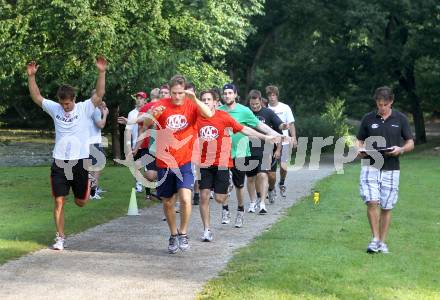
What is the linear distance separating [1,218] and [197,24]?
2006cm

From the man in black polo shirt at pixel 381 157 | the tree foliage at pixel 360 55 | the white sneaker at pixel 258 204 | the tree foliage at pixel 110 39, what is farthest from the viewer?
the tree foliage at pixel 360 55

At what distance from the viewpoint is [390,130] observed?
10.8 metres

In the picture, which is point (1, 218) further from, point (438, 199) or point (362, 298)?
point (438, 199)

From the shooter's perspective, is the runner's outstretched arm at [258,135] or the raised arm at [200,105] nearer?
the raised arm at [200,105]

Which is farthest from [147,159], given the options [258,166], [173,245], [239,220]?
[173,245]

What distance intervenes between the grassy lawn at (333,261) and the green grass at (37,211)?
9.25ft

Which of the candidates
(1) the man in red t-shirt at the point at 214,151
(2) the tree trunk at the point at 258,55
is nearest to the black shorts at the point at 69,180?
(1) the man in red t-shirt at the point at 214,151

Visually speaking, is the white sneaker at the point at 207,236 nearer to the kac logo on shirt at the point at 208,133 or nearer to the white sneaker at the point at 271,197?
the kac logo on shirt at the point at 208,133

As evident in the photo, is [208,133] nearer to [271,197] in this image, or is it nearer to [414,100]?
[271,197]

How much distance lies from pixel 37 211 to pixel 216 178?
416 cm

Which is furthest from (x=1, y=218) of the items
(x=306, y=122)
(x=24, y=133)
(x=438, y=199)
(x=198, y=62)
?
(x=24, y=133)

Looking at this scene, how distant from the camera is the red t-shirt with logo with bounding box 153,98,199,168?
10.9 metres

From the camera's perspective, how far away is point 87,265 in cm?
991

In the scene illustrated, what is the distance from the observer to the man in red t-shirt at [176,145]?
10883 millimetres
